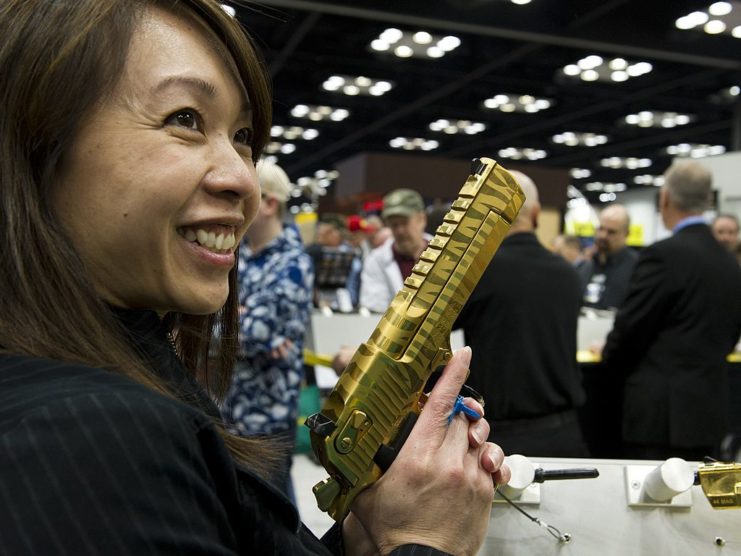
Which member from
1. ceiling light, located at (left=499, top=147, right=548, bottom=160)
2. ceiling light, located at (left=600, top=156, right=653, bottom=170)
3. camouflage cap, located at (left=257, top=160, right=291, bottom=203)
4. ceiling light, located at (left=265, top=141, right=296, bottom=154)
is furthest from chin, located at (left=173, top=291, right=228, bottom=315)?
ceiling light, located at (left=600, top=156, right=653, bottom=170)

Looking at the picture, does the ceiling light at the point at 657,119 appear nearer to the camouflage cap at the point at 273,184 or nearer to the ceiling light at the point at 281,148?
the ceiling light at the point at 281,148

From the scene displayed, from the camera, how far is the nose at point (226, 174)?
0.89m

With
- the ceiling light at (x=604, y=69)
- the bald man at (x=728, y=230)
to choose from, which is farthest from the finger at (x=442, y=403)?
the ceiling light at (x=604, y=69)

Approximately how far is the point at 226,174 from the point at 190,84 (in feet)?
0.37

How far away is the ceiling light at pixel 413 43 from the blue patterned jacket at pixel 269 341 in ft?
17.8

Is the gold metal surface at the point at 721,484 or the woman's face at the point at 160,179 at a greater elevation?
the woman's face at the point at 160,179

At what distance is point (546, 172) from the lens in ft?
42.0

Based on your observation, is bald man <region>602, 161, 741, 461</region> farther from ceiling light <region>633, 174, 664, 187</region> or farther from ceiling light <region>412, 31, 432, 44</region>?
ceiling light <region>633, 174, 664, 187</region>

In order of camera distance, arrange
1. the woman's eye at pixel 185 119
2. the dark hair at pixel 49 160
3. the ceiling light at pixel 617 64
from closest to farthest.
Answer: the dark hair at pixel 49 160 < the woman's eye at pixel 185 119 < the ceiling light at pixel 617 64

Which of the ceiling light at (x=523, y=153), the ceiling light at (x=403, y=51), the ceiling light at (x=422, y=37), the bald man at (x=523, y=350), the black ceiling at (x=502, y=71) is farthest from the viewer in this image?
the ceiling light at (x=523, y=153)

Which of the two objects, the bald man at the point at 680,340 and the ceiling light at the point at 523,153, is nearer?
the bald man at the point at 680,340

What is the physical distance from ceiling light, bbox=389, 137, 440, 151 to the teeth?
47.2 feet

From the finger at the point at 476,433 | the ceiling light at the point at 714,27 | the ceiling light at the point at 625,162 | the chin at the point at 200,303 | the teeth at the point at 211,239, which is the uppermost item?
the ceiling light at the point at 625,162

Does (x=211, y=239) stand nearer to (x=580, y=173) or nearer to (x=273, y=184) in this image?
(x=273, y=184)
